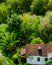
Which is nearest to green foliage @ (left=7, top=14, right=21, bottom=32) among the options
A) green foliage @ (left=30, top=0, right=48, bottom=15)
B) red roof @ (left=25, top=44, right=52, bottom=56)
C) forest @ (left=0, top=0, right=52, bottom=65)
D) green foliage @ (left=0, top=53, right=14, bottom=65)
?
forest @ (left=0, top=0, right=52, bottom=65)

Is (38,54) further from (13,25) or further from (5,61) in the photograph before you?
(13,25)

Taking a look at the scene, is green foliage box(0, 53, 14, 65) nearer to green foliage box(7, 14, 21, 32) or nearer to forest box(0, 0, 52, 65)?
forest box(0, 0, 52, 65)

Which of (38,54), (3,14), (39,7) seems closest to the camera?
(38,54)

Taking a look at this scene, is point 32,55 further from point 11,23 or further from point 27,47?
point 11,23

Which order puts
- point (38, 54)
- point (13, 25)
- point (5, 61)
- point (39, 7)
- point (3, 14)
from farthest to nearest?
1. point (3, 14)
2. point (39, 7)
3. point (13, 25)
4. point (38, 54)
5. point (5, 61)

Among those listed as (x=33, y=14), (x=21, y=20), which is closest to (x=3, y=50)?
(x=21, y=20)

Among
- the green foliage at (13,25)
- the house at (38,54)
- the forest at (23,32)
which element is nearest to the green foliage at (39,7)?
the forest at (23,32)

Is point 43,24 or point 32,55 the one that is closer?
point 32,55

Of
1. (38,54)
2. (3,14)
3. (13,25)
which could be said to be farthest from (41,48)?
(3,14)
